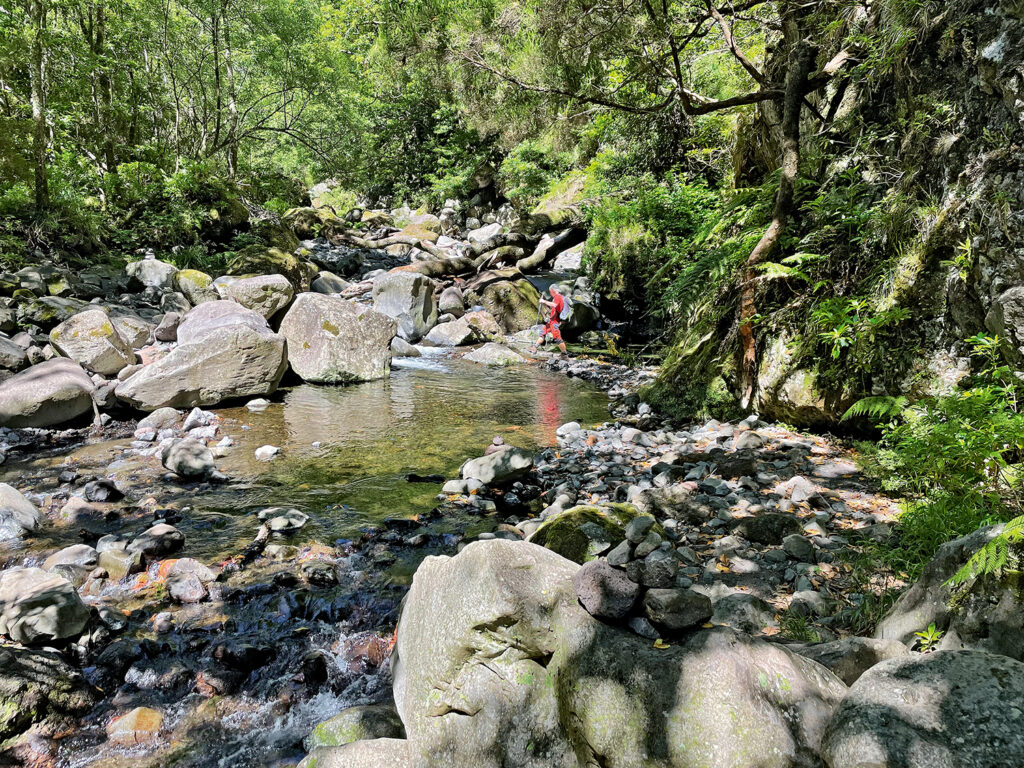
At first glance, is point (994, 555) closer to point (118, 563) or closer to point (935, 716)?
point (935, 716)

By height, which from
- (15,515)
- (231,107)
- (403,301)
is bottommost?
(15,515)

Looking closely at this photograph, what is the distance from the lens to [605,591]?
2355mm

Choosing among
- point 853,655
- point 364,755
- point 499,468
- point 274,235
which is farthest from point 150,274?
point 853,655

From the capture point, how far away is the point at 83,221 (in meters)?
14.3

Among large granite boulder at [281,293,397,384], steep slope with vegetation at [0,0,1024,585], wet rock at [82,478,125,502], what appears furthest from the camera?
large granite boulder at [281,293,397,384]

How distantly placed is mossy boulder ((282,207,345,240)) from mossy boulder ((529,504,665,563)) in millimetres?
23898

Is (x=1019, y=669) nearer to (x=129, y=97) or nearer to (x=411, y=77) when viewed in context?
(x=129, y=97)

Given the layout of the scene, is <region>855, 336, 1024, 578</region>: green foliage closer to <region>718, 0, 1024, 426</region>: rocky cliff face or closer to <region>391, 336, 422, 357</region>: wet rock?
<region>718, 0, 1024, 426</region>: rocky cliff face

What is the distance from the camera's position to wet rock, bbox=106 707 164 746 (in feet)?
9.42

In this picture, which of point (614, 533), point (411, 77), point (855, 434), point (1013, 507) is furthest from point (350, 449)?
point (411, 77)

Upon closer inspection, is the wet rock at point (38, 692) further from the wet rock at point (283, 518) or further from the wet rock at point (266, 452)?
the wet rock at point (266, 452)

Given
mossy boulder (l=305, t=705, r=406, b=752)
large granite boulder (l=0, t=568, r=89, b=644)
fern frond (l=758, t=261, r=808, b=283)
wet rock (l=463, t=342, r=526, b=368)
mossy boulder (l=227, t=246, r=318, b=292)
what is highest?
mossy boulder (l=227, t=246, r=318, b=292)

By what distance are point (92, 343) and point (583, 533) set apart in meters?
9.03

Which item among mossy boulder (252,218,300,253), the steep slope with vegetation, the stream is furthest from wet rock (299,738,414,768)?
mossy boulder (252,218,300,253)
